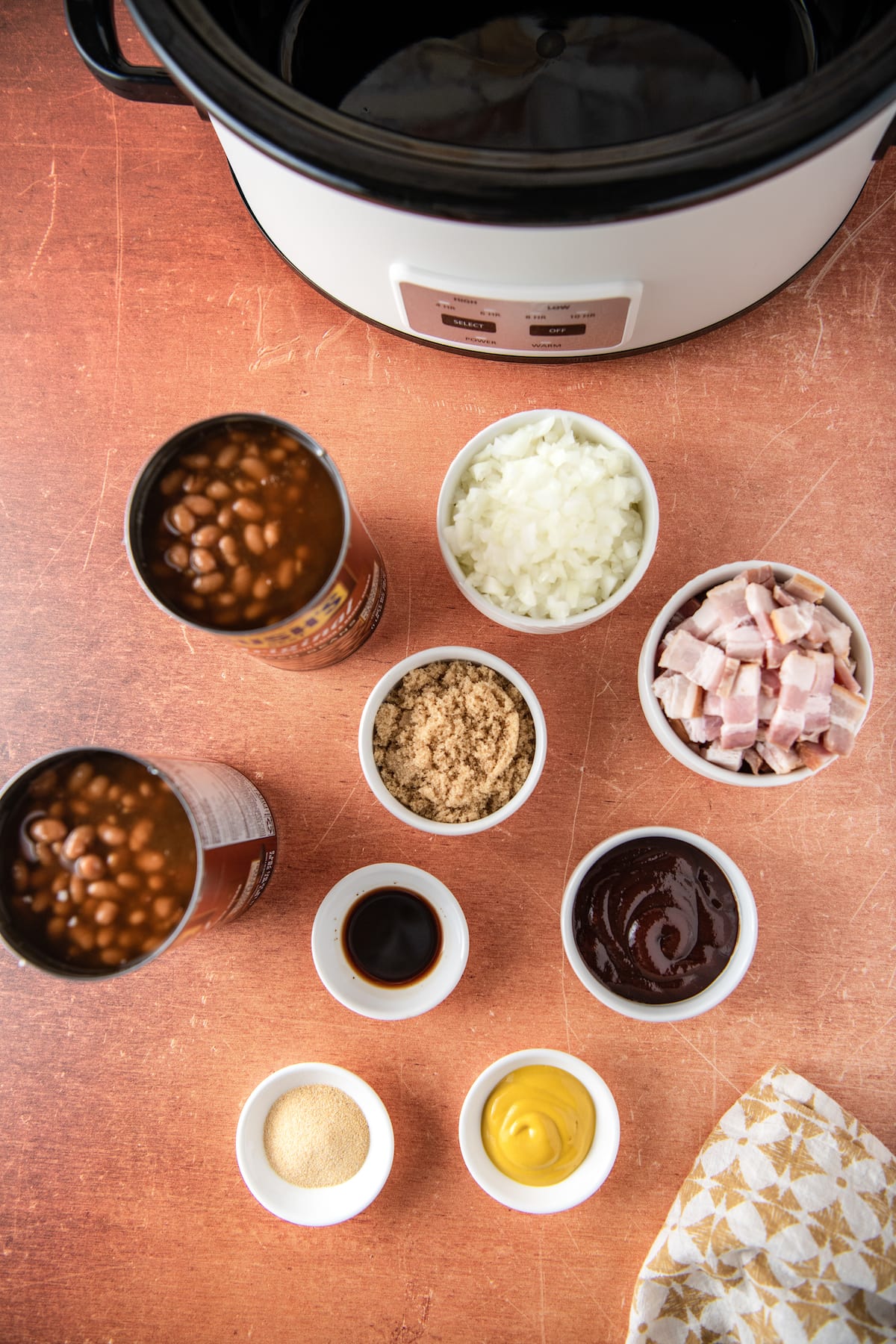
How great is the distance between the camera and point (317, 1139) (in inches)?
39.6

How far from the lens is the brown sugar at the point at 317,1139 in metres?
1.00

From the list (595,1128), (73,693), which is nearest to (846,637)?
(595,1128)

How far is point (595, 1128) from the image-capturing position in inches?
39.5

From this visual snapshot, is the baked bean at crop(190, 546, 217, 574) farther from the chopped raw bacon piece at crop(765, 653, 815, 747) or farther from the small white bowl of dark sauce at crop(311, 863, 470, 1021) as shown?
the chopped raw bacon piece at crop(765, 653, 815, 747)

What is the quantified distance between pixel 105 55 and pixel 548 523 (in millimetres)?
610

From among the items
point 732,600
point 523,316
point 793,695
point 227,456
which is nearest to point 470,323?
point 523,316

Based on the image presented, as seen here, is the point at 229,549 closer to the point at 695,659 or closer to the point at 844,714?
the point at 695,659

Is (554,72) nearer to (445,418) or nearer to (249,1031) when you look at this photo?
(445,418)

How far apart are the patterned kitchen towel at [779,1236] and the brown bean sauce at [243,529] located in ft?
2.59

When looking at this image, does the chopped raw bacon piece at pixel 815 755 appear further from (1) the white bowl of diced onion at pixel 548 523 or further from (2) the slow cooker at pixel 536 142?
(2) the slow cooker at pixel 536 142

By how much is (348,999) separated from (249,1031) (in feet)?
0.54

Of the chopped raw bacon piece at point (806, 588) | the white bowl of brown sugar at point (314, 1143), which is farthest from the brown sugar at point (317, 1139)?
the chopped raw bacon piece at point (806, 588)

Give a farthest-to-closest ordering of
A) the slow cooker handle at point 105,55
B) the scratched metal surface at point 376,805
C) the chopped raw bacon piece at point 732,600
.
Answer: the scratched metal surface at point 376,805
the chopped raw bacon piece at point 732,600
the slow cooker handle at point 105,55

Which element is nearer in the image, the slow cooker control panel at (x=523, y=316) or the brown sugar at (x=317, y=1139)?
the slow cooker control panel at (x=523, y=316)
